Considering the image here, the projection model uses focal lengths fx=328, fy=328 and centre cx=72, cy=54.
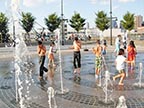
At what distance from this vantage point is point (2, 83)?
12039 millimetres

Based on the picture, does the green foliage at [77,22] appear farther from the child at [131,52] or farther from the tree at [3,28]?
the child at [131,52]

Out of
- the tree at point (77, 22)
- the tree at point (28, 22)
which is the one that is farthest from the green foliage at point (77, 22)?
the tree at point (28, 22)

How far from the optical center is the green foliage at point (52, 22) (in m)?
54.6

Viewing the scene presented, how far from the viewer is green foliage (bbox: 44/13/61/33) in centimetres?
5462

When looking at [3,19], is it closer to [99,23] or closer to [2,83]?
[99,23]

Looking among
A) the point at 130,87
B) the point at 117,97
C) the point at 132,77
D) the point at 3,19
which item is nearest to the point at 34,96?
the point at 117,97

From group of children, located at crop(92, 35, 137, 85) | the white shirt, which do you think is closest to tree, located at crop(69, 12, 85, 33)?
group of children, located at crop(92, 35, 137, 85)

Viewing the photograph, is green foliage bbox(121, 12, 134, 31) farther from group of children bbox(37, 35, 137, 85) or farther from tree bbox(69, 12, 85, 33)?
group of children bbox(37, 35, 137, 85)

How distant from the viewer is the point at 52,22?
5469 cm

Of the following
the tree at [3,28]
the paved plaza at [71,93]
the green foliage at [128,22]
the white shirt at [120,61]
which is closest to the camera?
the paved plaza at [71,93]

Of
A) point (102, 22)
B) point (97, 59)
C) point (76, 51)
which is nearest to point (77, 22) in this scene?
point (102, 22)

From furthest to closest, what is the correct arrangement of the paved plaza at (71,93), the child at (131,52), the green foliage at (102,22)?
1. the green foliage at (102,22)
2. the child at (131,52)
3. the paved plaza at (71,93)

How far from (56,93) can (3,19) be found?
40431mm

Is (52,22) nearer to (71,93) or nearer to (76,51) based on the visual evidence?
(76,51)
